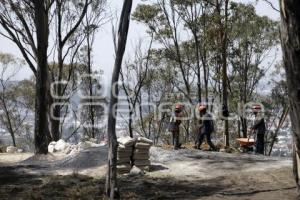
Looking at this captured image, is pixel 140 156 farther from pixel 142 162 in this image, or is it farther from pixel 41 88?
pixel 41 88

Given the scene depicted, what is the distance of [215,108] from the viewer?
30.0 meters

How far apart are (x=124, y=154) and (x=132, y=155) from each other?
0.21 meters

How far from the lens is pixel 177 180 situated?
10.5 m

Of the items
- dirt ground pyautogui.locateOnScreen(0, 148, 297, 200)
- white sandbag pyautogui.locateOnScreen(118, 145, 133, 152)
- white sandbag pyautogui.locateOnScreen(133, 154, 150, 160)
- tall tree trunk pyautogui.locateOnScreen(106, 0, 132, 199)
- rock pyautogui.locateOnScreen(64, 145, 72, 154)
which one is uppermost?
tall tree trunk pyautogui.locateOnScreen(106, 0, 132, 199)

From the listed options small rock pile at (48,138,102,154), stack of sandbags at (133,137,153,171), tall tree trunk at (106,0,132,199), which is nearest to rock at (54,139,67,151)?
small rock pile at (48,138,102,154)

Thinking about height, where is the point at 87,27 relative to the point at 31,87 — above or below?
above

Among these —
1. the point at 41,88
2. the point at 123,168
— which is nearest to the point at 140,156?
the point at 123,168

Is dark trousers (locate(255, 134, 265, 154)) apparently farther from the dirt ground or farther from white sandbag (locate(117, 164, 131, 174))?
white sandbag (locate(117, 164, 131, 174))

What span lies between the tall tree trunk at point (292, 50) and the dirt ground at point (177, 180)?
2599mm

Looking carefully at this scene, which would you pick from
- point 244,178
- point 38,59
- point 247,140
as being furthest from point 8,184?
point 247,140

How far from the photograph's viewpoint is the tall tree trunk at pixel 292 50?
568 cm

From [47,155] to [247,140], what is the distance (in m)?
6.12

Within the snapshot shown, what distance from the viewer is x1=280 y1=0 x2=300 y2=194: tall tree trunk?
224 inches

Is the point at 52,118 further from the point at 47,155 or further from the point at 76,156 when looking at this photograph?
the point at 76,156
